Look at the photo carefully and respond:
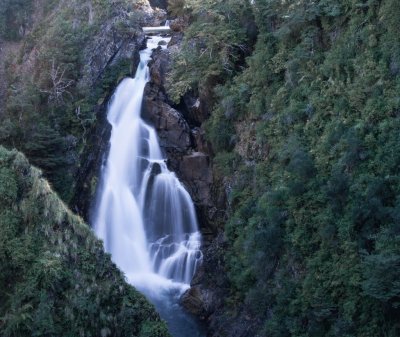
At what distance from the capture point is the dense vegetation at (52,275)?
11820 millimetres

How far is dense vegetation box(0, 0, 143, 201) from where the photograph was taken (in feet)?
68.7

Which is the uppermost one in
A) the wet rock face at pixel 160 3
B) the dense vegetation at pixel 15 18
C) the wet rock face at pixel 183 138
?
the wet rock face at pixel 160 3

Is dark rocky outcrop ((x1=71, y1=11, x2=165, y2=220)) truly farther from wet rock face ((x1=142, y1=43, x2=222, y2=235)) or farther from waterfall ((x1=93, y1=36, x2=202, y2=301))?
wet rock face ((x1=142, y1=43, x2=222, y2=235))

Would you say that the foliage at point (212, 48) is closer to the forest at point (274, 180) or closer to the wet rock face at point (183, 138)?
the forest at point (274, 180)

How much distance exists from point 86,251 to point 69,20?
2185 centimetres

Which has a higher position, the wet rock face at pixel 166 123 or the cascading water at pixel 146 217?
the wet rock face at pixel 166 123

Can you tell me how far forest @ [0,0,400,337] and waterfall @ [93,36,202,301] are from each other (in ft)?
5.01

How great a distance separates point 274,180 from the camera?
1678 cm

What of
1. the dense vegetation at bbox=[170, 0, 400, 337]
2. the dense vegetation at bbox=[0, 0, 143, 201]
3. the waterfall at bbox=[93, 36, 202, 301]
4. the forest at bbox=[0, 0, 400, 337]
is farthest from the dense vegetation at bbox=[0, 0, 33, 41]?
the dense vegetation at bbox=[170, 0, 400, 337]

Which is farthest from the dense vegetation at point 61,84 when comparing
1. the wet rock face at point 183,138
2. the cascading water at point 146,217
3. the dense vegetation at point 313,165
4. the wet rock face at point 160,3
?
the dense vegetation at point 313,165

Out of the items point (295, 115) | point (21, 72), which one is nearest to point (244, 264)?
point (295, 115)

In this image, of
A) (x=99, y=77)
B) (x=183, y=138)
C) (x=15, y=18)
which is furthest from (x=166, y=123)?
(x=15, y=18)

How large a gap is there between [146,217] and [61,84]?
363 inches

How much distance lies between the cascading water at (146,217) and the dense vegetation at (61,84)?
169 cm
